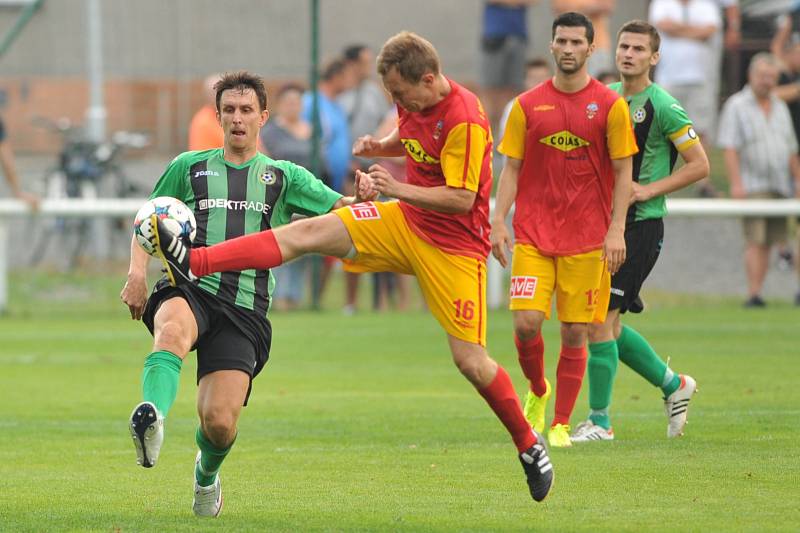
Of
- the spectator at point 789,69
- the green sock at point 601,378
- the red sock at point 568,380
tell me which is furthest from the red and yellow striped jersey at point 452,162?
the spectator at point 789,69

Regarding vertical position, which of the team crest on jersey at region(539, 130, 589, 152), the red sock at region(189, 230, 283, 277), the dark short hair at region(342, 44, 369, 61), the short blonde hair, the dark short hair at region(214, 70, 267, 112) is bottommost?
the red sock at region(189, 230, 283, 277)

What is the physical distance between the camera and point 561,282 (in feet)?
29.0

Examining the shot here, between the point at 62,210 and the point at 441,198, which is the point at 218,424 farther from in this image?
the point at 62,210

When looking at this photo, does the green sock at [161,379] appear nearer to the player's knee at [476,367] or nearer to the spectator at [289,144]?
the player's knee at [476,367]

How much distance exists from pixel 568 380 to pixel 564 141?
1.36 m

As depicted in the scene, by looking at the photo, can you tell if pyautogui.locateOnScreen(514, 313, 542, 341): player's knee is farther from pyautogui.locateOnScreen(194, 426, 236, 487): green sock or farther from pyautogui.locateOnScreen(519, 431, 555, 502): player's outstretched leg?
pyautogui.locateOnScreen(194, 426, 236, 487): green sock

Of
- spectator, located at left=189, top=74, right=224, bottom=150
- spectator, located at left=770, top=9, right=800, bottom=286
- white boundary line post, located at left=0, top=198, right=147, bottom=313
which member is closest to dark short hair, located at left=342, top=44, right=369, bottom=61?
white boundary line post, located at left=0, top=198, right=147, bottom=313

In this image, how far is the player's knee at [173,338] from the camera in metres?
6.83

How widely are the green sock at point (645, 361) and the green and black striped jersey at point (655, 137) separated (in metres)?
0.72

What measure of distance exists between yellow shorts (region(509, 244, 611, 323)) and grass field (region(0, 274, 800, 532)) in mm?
798

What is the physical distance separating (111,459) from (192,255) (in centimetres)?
233

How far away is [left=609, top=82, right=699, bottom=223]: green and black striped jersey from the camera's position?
29.9 ft

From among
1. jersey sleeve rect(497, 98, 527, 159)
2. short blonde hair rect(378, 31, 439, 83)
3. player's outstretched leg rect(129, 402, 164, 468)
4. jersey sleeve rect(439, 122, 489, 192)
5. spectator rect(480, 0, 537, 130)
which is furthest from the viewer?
spectator rect(480, 0, 537, 130)

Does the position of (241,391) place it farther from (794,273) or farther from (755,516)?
(794,273)
